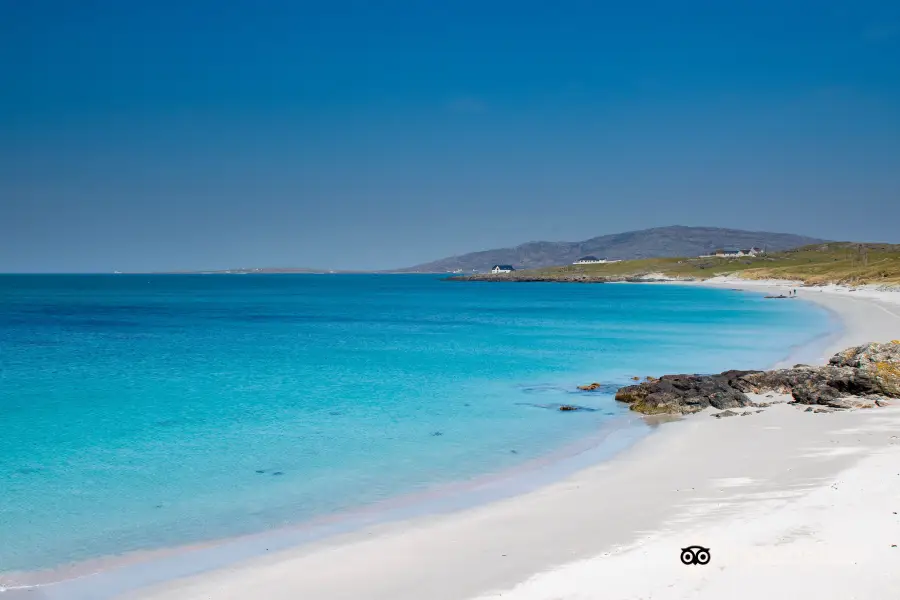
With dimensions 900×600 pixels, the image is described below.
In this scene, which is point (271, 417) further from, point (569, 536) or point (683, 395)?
point (569, 536)

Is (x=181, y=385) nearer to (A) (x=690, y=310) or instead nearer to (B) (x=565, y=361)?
(B) (x=565, y=361)

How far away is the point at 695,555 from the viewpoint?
26.8ft

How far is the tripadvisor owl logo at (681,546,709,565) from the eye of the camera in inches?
316

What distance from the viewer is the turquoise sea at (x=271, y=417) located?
1198cm

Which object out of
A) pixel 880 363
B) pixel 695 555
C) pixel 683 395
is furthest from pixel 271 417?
pixel 880 363

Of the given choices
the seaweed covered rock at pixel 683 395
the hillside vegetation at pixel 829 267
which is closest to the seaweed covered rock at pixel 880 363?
the seaweed covered rock at pixel 683 395

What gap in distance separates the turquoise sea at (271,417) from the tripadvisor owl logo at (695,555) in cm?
597

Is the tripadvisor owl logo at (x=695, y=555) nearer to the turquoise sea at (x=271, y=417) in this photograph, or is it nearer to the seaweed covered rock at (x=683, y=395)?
the turquoise sea at (x=271, y=417)

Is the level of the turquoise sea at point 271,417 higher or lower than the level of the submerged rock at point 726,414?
lower

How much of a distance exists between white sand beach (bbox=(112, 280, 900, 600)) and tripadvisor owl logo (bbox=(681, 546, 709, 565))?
98 mm

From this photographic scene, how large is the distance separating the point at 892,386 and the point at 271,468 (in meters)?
17.1

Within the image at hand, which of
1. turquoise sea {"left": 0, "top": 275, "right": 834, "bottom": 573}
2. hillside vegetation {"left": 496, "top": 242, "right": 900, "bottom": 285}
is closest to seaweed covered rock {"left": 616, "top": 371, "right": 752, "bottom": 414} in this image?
turquoise sea {"left": 0, "top": 275, "right": 834, "bottom": 573}

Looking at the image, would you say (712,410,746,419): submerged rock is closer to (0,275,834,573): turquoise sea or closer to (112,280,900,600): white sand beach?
(0,275,834,573): turquoise sea

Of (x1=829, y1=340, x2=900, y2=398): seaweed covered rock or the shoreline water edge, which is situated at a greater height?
(x1=829, y1=340, x2=900, y2=398): seaweed covered rock
